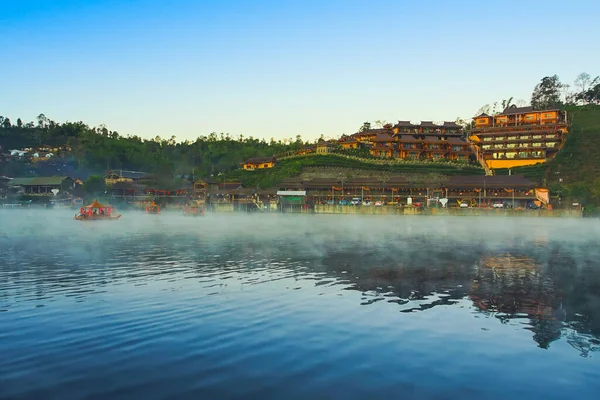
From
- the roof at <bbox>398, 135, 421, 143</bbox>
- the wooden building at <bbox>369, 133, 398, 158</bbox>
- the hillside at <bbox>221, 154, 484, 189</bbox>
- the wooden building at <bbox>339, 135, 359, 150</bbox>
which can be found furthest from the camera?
the wooden building at <bbox>339, 135, 359, 150</bbox>

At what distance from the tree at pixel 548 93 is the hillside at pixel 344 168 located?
230 ft

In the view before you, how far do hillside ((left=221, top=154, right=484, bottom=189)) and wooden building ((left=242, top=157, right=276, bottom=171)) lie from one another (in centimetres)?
745

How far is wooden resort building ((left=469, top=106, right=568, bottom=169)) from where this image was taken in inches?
5103

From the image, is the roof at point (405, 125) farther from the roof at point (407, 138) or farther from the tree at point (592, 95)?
the tree at point (592, 95)

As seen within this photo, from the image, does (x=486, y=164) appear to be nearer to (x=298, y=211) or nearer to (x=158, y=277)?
(x=298, y=211)

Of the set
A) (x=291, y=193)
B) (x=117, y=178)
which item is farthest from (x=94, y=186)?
(x=291, y=193)

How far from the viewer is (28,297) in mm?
21906

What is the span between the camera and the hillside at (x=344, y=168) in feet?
423

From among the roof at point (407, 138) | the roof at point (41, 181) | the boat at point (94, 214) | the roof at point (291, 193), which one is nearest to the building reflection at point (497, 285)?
the boat at point (94, 214)

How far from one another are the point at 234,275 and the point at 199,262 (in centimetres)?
647

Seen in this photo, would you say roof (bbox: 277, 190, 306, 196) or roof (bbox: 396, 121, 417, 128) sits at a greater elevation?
roof (bbox: 396, 121, 417, 128)

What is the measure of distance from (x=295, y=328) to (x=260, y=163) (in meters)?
132

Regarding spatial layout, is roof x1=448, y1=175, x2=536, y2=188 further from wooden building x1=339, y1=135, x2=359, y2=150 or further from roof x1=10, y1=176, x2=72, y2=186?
roof x1=10, y1=176, x2=72, y2=186

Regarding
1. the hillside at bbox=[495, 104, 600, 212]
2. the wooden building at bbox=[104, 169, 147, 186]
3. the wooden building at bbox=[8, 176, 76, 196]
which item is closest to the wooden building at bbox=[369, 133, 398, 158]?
the hillside at bbox=[495, 104, 600, 212]
